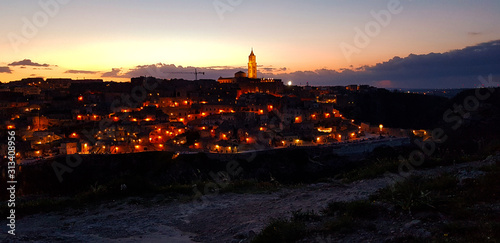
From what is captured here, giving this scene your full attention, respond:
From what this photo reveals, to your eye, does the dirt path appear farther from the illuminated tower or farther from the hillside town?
the illuminated tower

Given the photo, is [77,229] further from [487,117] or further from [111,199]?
[487,117]

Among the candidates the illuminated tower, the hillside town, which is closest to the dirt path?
the hillside town

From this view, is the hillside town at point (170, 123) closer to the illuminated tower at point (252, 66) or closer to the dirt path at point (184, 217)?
the illuminated tower at point (252, 66)

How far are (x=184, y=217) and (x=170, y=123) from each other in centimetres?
4017

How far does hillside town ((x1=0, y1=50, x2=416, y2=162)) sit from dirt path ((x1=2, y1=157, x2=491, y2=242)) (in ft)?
97.1

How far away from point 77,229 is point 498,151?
1109cm

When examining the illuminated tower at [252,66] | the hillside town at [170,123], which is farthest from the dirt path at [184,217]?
the illuminated tower at [252,66]

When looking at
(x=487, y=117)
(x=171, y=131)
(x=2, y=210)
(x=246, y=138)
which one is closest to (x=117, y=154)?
(x=171, y=131)

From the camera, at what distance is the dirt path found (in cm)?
569

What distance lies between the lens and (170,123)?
45969 mm

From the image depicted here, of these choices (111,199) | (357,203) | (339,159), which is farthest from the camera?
(339,159)

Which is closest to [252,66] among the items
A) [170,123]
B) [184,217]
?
[170,123]

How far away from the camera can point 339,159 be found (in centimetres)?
3781

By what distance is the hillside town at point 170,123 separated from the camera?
129ft
